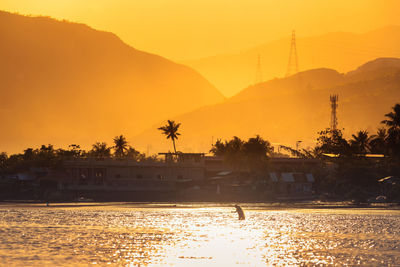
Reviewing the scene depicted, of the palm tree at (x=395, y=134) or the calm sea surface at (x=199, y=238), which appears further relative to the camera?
the palm tree at (x=395, y=134)

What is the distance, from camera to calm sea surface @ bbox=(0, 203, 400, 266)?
72125 millimetres

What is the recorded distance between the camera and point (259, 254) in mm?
76312

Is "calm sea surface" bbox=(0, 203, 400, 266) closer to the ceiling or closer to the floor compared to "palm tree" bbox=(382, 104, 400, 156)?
closer to the floor

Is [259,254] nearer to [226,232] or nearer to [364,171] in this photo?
[226,232]

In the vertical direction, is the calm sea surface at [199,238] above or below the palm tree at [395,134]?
below

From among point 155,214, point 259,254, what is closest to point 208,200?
point 155,214

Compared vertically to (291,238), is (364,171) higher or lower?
higher

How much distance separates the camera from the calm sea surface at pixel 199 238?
72.1m

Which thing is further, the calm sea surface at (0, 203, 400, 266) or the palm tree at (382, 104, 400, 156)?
the palm tree at (382, 104, 400, 156)

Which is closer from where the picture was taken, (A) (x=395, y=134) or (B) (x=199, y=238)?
(B) (x=199, y=238)

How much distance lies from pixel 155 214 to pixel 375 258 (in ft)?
235

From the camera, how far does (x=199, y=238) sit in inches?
3652

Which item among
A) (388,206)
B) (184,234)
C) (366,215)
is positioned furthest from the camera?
(388,206)

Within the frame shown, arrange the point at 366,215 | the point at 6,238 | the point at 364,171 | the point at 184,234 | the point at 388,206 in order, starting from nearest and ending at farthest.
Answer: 1. the point at 6,238
2. the point at 184,234
3. the point at 366,215
4. the point at 388,206
5. the point at 364,171
